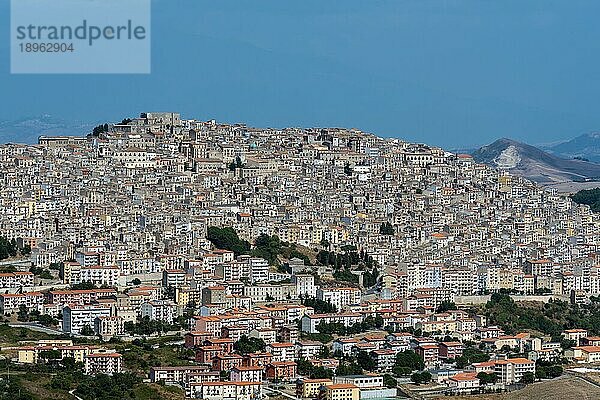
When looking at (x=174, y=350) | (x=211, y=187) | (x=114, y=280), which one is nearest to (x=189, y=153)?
(x=211, y=187)

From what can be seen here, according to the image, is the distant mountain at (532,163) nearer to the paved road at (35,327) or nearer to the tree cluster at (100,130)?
the tree cluster at (100,130)

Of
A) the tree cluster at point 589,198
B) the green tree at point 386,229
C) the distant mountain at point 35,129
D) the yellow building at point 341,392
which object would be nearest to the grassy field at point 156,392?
the yellow building at point 341,392

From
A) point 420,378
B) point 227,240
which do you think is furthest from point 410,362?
point 227,240

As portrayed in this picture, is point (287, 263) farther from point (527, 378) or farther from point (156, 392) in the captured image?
point (156, 392)

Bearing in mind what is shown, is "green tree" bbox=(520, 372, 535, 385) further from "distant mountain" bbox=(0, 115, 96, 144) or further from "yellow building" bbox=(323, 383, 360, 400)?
"distant mountain" bbox=(0, 115, 96, 144)

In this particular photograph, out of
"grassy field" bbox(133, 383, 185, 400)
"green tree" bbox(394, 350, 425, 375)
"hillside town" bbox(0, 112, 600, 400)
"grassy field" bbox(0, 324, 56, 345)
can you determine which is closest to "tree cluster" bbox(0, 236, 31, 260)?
"hillside town" bbox(0, 112, 600, 400)

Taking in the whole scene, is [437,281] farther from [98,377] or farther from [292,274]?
[98,377]
